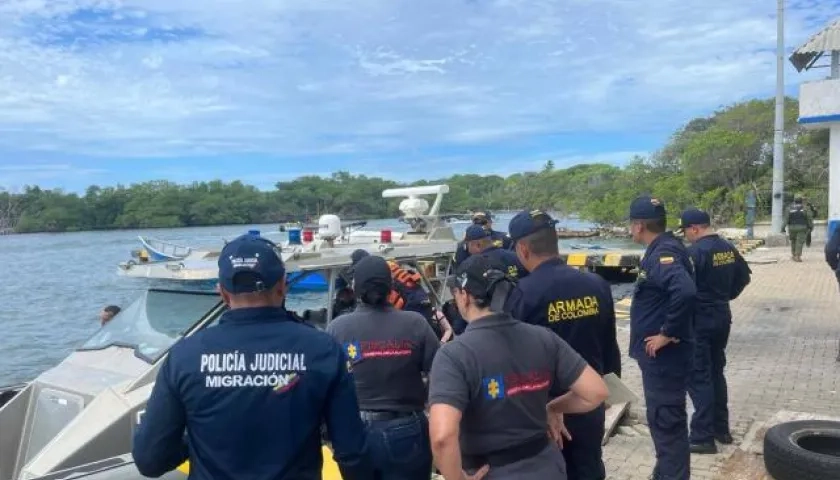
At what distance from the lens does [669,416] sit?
436 cm

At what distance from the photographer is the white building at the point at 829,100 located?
2044 cm

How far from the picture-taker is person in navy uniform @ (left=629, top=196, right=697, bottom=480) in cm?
435

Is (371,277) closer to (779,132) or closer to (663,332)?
(663,332)

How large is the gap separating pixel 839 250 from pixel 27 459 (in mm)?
8504

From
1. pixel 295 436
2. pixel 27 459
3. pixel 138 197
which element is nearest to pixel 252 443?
pixel 295 436

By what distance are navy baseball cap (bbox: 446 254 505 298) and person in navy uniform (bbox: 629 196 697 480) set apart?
6.85 feet

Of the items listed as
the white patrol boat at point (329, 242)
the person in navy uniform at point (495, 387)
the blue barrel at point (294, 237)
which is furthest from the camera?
the blue barrel at point (294, 237)

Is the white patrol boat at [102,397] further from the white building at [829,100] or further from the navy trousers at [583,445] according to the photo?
the white building at [829,100]

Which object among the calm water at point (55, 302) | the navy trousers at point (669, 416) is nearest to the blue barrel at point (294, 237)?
the calm water at point (55, 302)

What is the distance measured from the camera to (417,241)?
9.34 meters

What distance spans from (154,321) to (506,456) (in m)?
3.63

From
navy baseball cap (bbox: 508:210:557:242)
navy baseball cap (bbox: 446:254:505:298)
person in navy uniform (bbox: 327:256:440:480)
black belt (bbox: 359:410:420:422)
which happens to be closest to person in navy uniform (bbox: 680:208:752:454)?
navy baseball cap (bbox: 508:210:557:242)

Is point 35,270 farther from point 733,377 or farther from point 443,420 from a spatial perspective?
point 443,420

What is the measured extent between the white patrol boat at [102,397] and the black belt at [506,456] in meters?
1.05
